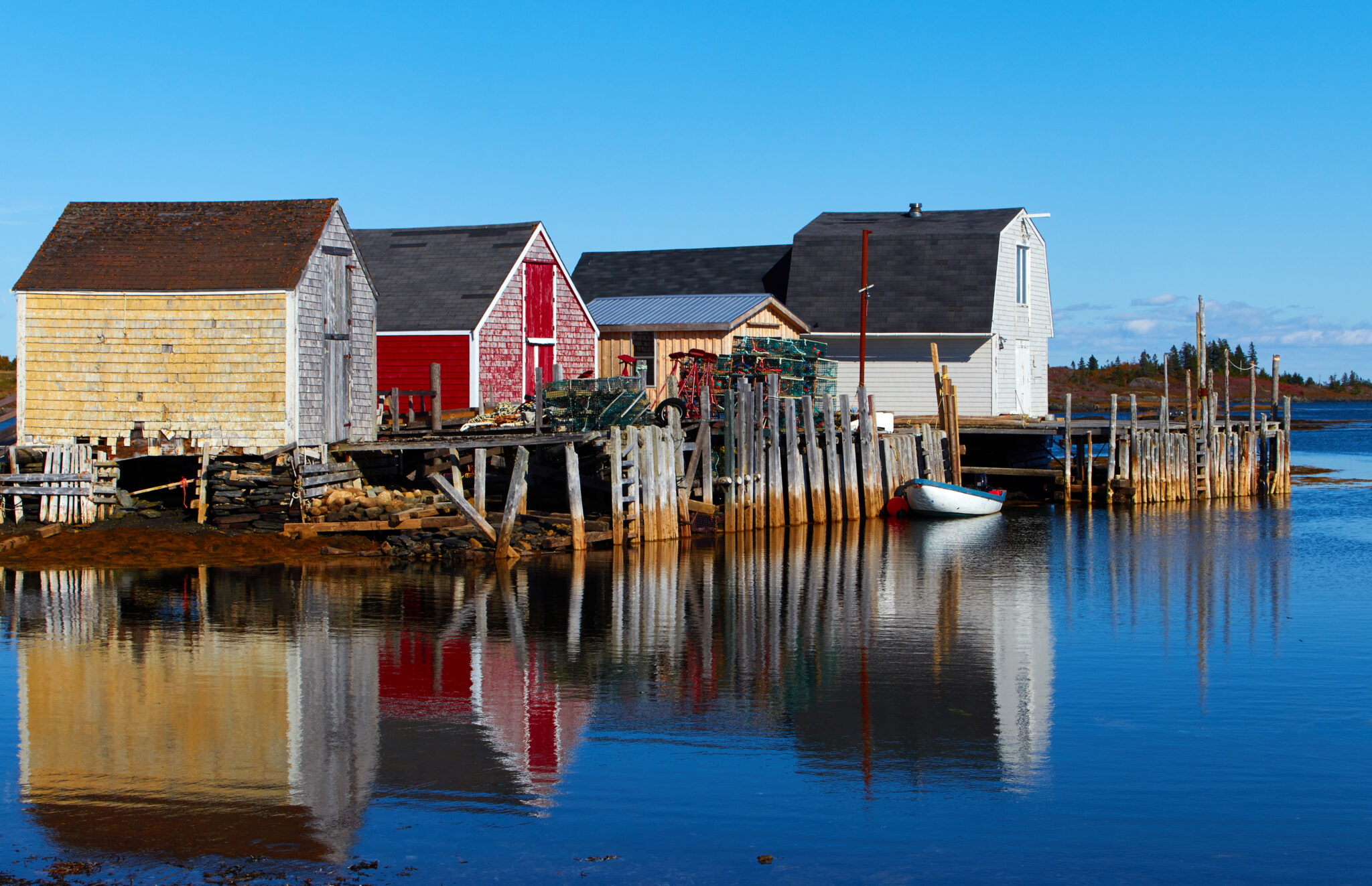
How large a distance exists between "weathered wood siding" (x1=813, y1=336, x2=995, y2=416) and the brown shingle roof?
21.7 metres

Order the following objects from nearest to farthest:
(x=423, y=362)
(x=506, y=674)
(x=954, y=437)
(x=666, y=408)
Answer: (x=506, y=674) < (x=666, y=408) < (x=423, y=362) < (x=954, y=437)

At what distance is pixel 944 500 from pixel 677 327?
29.2 ft

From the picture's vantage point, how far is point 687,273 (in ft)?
162

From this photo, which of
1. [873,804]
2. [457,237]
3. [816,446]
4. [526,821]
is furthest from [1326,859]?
[457,237]

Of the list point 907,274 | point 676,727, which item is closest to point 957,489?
point 907,274

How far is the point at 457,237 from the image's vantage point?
38.2 metres

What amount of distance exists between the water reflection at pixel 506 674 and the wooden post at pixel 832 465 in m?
6.76

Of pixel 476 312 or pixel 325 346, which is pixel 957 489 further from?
pixel 325 346

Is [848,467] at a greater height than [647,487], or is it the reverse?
[848,467]

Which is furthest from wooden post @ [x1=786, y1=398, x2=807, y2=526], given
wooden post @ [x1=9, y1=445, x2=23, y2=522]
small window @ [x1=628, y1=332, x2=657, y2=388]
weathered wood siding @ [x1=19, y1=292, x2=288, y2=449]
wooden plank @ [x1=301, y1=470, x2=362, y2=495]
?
wooden post @ [x1=9, y1=445, x2=23, y2=522]

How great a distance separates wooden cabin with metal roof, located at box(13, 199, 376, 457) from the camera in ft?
83.0

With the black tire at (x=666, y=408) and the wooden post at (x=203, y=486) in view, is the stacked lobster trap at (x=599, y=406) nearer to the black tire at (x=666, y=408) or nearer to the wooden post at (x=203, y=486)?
the black tire at (x=666, y=408)

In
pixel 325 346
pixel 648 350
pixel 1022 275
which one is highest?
pixel 1022 275

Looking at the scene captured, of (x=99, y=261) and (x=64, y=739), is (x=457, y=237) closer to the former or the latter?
(x=99, y=261)
